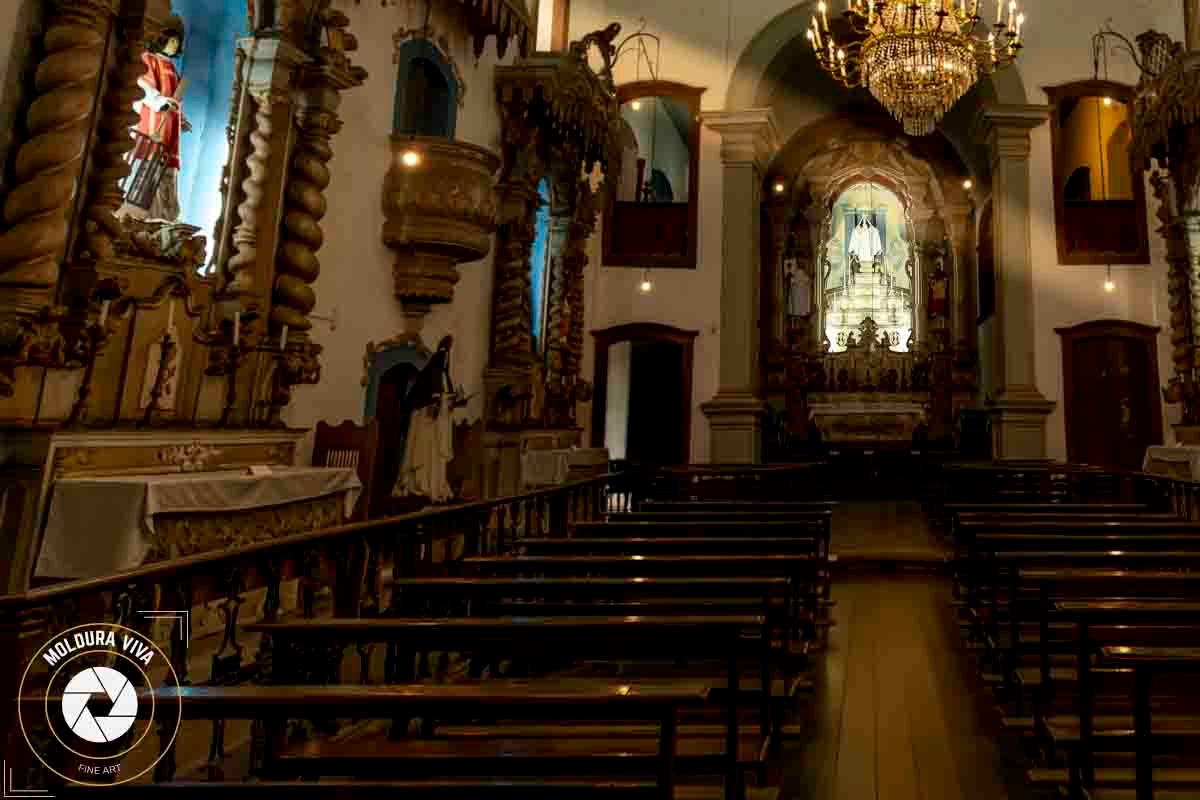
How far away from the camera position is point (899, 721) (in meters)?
3.16

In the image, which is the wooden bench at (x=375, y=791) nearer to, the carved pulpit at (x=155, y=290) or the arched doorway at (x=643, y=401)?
the carved pulpit at (x=155, y=290)

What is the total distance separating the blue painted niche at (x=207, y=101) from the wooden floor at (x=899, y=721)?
504cm

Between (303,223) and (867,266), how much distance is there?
13.1 metres

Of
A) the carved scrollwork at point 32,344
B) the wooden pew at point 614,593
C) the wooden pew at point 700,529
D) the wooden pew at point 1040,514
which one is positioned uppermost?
the carved scrollwork at point 32,344

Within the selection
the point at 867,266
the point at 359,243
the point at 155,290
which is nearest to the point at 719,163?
the point at 867,266

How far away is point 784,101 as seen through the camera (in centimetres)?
1465

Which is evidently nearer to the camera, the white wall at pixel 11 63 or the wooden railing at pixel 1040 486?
the white wall at pixel 11 63

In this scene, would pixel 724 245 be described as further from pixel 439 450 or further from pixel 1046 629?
pixel 1046 629

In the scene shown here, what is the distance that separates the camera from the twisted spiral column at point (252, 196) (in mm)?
5395

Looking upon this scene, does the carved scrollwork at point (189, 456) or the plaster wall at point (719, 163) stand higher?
the plaster wall at point (719, 163)

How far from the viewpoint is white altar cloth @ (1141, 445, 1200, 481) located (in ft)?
24.5

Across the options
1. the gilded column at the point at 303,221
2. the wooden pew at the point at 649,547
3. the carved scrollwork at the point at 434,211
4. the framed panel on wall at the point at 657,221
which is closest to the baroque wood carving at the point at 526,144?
the carved scrollwork at the point at 434,211

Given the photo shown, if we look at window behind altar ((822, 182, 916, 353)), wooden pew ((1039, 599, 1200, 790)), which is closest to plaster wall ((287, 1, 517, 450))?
wooden pew ((1039, 599, 1200, 790))

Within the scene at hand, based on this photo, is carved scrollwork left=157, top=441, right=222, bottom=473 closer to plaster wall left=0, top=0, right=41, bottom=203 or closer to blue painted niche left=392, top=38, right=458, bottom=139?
plaster wall left=0, top=0, right=41, bottom=203
